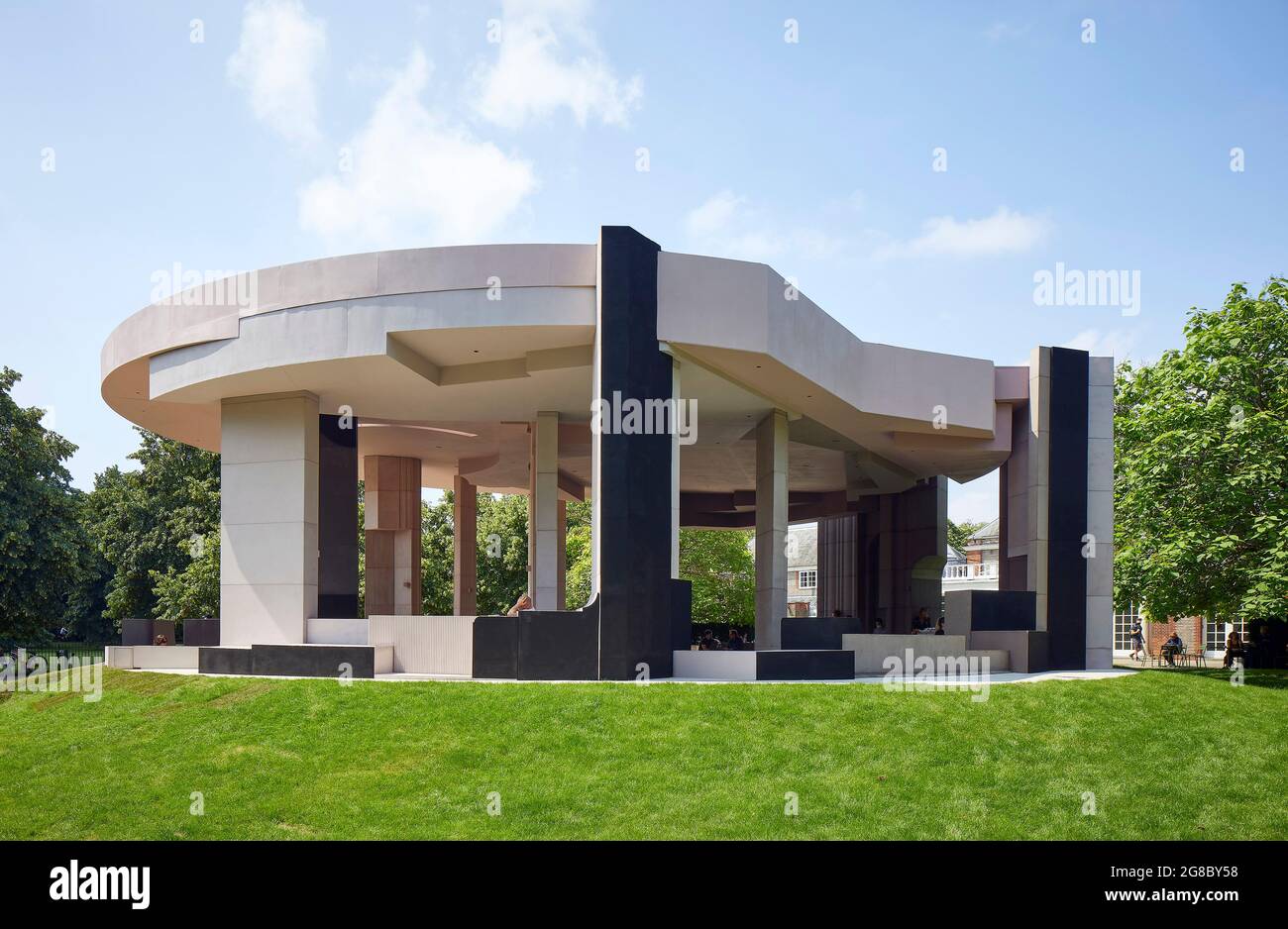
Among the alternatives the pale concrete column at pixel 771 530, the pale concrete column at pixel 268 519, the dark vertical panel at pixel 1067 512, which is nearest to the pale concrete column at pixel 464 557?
the pale concrete column at pixel 268 519

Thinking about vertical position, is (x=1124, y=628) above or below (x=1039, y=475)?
below

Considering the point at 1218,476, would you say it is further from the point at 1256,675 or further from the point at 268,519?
the point at 268,519

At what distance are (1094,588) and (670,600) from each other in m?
12.9

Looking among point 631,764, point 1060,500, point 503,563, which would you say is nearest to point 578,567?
point 503,563

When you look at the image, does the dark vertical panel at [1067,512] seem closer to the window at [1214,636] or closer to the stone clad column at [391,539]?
the stone clad column at [391,539]

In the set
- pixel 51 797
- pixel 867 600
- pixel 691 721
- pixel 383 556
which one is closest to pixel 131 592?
pixel 383 556

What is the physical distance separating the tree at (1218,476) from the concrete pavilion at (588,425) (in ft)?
7.94

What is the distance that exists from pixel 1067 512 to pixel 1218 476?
4.21 m

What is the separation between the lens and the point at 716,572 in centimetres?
4997

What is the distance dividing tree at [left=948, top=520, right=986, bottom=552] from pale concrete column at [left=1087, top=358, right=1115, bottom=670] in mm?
50586

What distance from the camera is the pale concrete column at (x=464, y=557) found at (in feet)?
118

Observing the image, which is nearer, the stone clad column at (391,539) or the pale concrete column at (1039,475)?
the pale concrete column at (1039,475)

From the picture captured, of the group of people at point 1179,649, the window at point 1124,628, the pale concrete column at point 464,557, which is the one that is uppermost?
the pale concrete column at point 464,557
